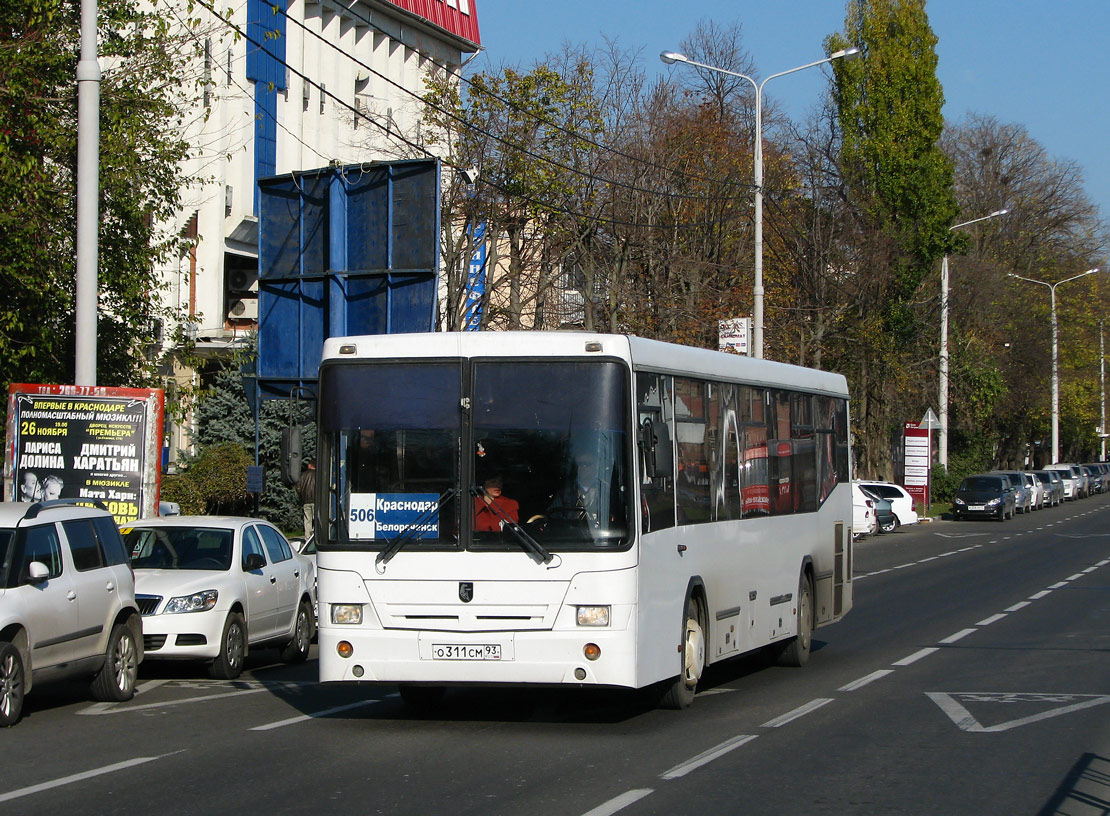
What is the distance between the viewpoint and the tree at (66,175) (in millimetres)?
16406

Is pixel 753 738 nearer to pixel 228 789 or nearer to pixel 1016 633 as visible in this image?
pixel 228 789

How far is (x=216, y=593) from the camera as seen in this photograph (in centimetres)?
1438

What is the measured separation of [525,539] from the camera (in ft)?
32.6

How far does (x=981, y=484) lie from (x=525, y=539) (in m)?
46.3

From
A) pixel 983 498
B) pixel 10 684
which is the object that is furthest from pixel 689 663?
pixel 983 498

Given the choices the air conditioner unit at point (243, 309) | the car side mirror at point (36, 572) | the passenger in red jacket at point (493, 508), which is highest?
the air conditioner unit at point (243, 309)

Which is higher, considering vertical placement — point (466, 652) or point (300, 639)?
point (466, 652)

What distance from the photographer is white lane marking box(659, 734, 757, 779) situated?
854 centimetres

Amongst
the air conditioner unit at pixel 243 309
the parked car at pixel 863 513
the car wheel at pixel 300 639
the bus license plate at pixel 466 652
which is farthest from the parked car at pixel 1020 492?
the bus license plate at pixel 466 652

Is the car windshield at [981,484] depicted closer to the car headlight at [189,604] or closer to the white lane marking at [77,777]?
the car headlight at [189,604]

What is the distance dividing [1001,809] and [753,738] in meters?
2.48

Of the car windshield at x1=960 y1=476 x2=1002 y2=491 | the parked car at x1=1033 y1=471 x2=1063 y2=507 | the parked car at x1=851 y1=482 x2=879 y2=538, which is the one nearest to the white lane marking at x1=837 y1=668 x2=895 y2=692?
the parked car at x1=851 y1=482 x2=879 y2=538

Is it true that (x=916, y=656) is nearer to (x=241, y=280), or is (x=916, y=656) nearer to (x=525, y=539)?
(x=525, y=539)

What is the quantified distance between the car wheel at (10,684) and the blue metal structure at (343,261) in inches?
426
